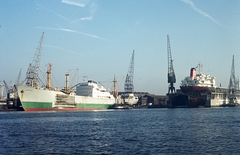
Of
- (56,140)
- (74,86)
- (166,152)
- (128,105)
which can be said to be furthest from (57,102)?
(166,152)

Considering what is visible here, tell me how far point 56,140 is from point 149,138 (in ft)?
30.0

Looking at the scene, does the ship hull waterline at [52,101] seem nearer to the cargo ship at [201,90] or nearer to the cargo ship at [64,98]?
the cargo ship at [64,98]

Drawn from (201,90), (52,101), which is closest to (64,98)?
(52,101)

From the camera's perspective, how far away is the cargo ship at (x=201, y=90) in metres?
143

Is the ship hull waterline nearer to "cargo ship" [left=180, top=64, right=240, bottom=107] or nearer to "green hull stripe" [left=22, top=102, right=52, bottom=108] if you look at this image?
"green hull stripe" [left=22, top=102, right=52, bottom=108]

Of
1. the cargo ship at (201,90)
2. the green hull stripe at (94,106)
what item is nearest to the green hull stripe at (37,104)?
the green hull stripe at (94,106)

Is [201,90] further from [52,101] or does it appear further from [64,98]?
[52,101]

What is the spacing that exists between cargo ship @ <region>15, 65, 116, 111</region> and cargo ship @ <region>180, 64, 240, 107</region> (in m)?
35.4

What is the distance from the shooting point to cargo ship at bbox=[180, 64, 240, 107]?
470ft

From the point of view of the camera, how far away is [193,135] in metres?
33.4

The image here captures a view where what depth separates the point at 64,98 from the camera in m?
105

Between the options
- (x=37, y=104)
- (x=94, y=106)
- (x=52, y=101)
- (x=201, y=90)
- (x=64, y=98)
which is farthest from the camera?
(x=201, y=90)

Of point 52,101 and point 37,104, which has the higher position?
point 52,101

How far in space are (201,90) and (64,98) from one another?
224 ft
